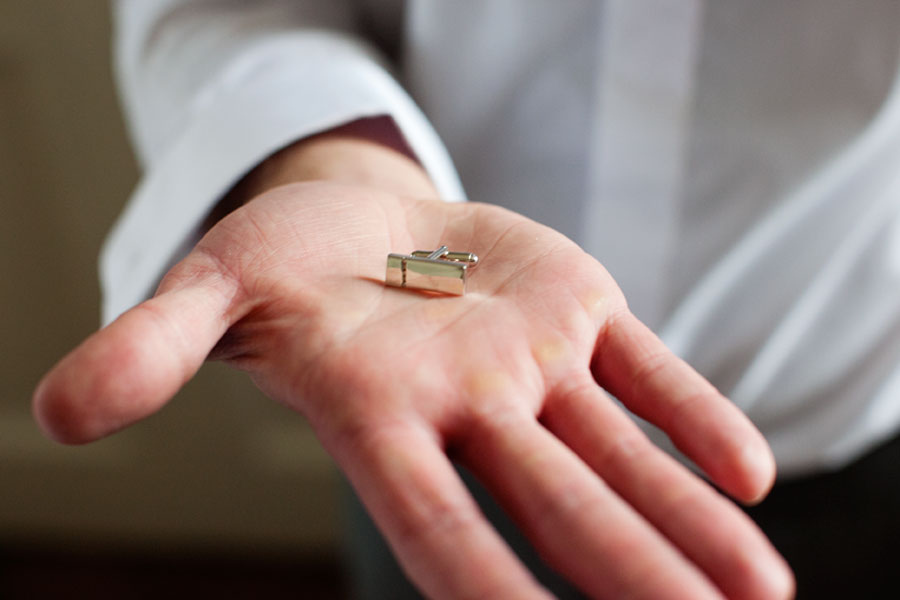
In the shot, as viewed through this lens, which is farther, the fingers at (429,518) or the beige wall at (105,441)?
the beige wall at (105,441)

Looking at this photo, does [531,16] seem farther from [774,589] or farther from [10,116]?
[10,116]

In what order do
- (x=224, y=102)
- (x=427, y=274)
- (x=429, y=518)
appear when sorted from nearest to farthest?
1. (x=429, y=518)
2. (x=427, y=274)
3. (x=224, y=102)

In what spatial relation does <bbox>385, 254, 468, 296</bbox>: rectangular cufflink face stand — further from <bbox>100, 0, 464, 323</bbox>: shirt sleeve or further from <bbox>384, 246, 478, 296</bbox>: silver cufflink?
<bbox>100, 0, 464, 323</bbox>: shirt sleeve

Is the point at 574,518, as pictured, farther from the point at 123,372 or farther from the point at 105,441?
the point at 105,441

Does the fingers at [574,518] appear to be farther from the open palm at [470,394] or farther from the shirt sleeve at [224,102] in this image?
the shirt sleeve at [224,102]

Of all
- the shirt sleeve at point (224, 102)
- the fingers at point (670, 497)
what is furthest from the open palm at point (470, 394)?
the shirt sleeve at point (224, 102)

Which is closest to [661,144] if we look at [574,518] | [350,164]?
[350,164]
